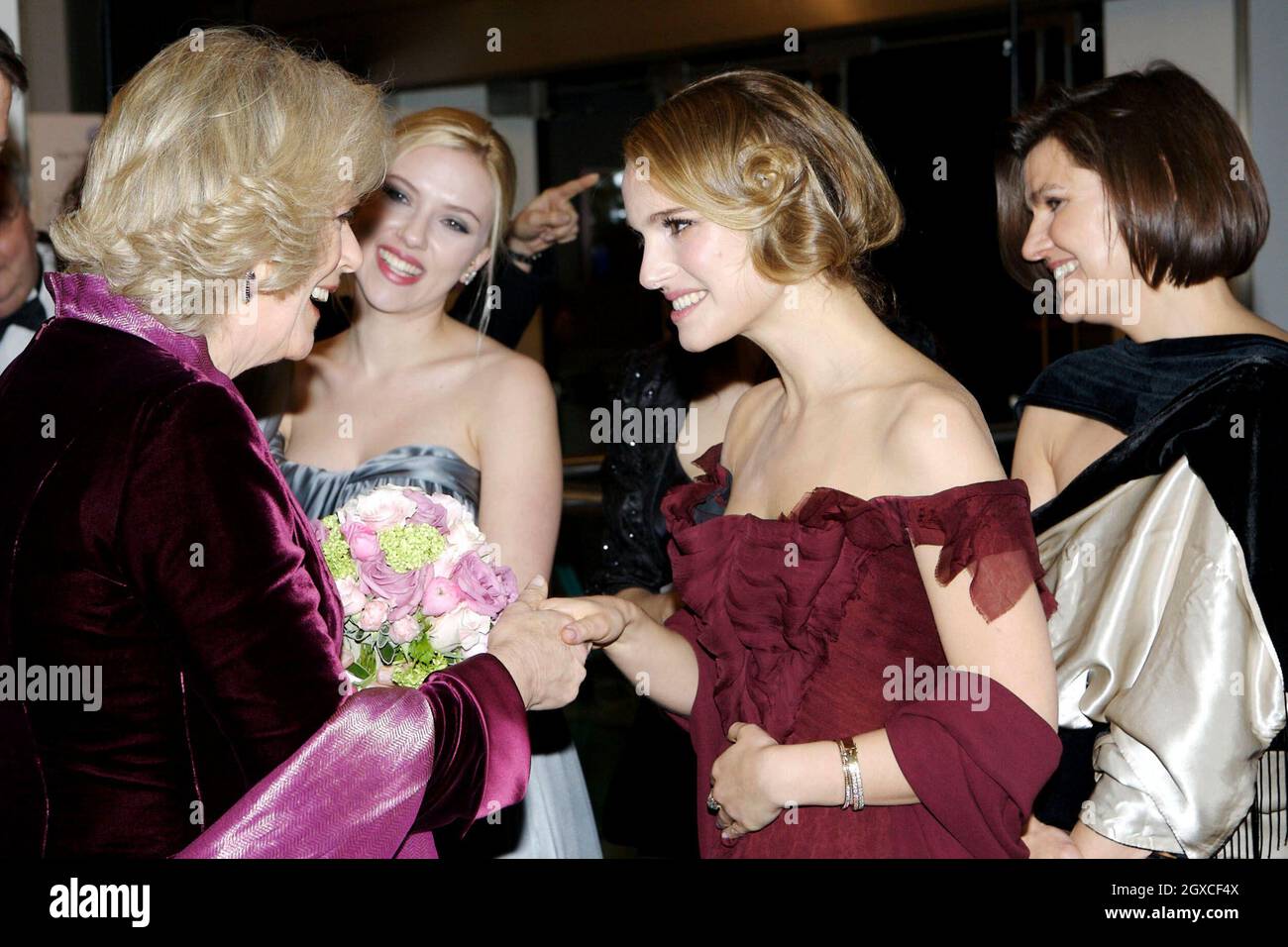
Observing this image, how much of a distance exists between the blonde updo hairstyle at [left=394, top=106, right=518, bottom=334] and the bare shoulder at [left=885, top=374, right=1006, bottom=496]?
1.33 m

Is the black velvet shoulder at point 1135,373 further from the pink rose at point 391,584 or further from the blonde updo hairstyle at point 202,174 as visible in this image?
the blonde updo hairstyle at point 202,174

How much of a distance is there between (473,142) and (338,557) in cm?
121

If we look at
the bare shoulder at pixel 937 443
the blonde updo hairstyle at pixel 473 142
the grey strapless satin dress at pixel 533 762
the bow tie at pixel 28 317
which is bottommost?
the grey strapless satin dress at pixel 533 762

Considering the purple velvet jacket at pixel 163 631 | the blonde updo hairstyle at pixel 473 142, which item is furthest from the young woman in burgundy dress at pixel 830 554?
the blonde updo hairstyle at pixel 473 142

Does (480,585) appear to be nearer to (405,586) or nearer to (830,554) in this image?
(405,586)

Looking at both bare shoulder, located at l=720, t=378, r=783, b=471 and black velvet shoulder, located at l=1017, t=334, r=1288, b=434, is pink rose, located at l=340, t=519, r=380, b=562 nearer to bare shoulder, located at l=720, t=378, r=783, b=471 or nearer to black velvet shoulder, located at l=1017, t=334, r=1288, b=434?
bare shoulder, located at l=720, t=378, r=783, b=471

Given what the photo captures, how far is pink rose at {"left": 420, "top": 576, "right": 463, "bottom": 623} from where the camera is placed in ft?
5.68

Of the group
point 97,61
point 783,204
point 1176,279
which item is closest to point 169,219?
point 783,204

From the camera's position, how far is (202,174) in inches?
56.4

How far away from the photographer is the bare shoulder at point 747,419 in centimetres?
200

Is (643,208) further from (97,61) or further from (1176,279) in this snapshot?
(97,61)

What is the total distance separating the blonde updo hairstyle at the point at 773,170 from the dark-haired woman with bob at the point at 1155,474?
0.52m

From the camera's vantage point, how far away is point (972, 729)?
1497 mm

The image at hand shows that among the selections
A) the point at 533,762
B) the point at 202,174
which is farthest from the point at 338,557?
the point at 533,762
